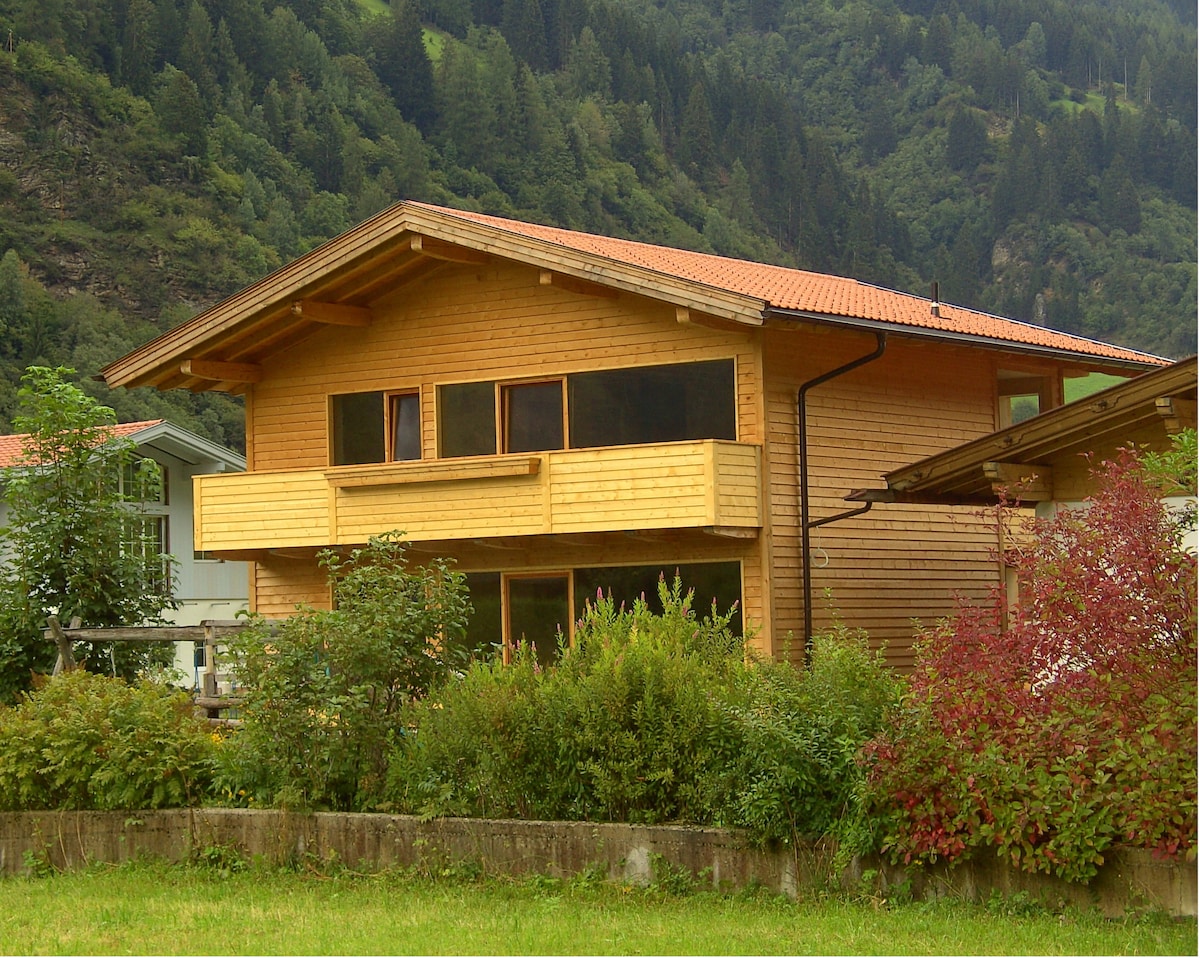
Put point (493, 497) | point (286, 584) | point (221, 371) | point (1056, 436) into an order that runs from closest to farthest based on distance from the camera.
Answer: point (1056, 436) < point (493, 497) < point (221, 371) < point (286, 584)

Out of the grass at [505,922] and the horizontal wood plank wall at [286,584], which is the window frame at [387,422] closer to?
the horizontal wood plank wall at [286,584]

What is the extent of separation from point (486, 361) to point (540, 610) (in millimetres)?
3225

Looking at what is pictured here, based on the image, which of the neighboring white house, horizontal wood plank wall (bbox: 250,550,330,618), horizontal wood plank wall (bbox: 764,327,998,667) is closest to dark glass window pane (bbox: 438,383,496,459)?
horizontal wood plank wall (bbox: 250,550,330,618)

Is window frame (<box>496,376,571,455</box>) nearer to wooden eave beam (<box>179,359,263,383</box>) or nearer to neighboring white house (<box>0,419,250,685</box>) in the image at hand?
wooden eave beam (<box>179,359,263,383</box>)

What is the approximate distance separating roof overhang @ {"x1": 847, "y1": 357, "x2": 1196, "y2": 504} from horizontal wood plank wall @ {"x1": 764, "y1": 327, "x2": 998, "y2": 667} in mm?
3470

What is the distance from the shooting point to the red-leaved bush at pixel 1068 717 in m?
9.81

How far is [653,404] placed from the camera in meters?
21.8

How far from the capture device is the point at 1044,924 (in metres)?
9.77

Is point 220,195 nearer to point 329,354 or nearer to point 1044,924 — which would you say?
point 329,354

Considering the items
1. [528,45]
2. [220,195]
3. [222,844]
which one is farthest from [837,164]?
[222,844]

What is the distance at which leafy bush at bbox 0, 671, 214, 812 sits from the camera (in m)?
13.1

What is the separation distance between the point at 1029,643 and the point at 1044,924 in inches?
62.7

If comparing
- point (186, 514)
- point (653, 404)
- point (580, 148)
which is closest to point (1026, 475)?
point (653, 404)

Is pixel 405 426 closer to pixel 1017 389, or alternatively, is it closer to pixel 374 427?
pixel 374 427
